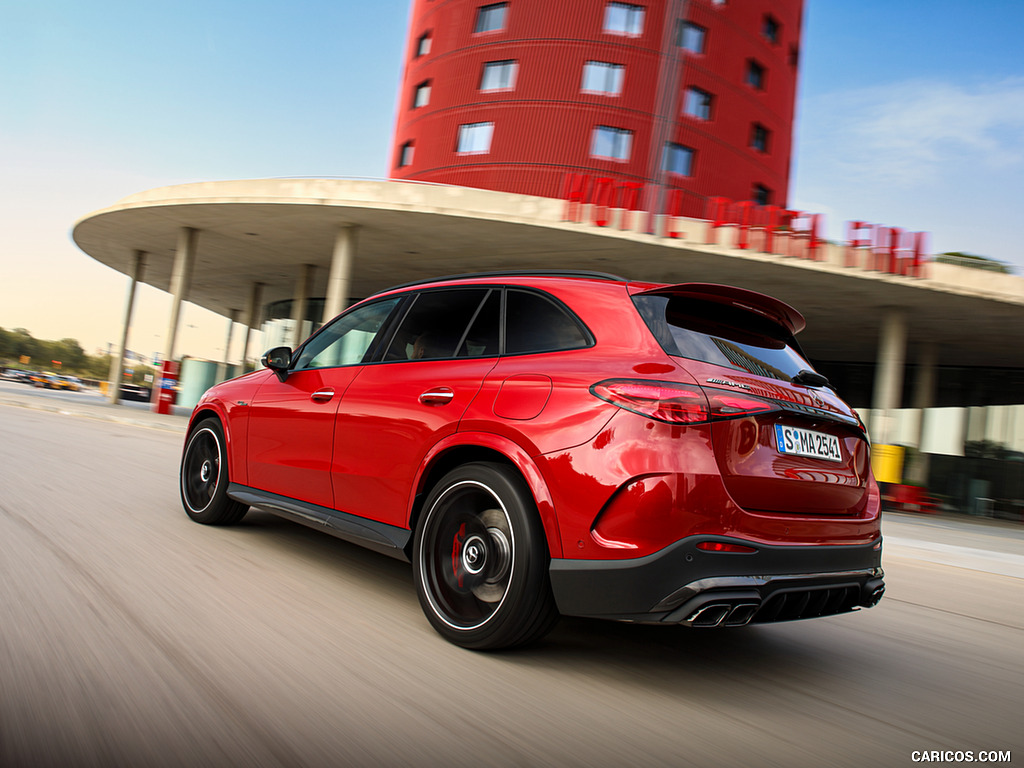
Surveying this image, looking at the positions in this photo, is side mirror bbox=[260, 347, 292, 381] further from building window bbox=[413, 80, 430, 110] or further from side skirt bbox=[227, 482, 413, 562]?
building window bbox=[413, 80, 430, 110]

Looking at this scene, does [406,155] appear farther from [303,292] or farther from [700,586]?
[700,586]

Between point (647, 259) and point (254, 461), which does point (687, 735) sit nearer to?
point (254, 461)

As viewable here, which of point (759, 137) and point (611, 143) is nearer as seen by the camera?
point (611, 143)

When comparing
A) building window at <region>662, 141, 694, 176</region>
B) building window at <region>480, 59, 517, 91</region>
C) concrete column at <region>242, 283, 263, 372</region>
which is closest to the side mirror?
building window at <region>662, 141, 694, 176</region>

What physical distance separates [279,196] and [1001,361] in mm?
23192

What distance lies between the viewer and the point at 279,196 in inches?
801

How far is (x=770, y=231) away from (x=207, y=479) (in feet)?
49.3

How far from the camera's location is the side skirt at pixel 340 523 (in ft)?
11.6

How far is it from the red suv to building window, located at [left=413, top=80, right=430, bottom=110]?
33065 mm

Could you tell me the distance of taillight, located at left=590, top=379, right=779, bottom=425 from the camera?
2676 millimetres

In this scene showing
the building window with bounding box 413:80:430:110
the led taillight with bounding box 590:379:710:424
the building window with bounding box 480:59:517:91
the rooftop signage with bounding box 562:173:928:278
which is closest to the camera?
the led taillight with bounding box 590:379:710:424

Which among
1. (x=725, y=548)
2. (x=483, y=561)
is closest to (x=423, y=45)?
(x=483, y=561)

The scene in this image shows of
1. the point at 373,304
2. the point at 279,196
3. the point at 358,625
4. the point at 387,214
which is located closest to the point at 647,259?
the point at 387,214

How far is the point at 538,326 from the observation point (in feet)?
10.9
